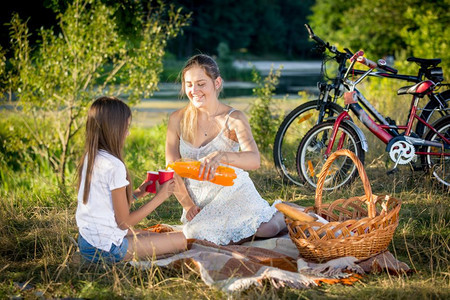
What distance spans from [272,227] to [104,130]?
1.39 m

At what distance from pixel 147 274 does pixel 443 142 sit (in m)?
3.29

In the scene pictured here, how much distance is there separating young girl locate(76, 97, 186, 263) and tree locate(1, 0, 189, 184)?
→ 11.4ft

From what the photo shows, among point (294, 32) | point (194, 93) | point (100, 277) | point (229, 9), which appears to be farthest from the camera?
point (294, 32)

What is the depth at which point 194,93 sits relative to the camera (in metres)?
3.75

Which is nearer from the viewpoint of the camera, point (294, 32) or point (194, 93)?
point (194, 93)

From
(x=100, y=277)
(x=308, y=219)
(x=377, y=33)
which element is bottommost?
(x=100, y=277)

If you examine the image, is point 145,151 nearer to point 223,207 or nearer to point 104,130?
point 223,207

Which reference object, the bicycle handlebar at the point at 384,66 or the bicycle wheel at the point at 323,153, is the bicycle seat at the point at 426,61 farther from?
the bicycle wheel at the point at 323,153

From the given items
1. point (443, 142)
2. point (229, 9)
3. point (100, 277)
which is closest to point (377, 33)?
Answer: point (443, 142)

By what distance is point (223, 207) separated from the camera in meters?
3.79

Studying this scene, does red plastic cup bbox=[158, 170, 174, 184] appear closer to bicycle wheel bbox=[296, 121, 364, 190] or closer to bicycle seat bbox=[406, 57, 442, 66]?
bicycle wheel bbox=[296, 121, 364, 190]

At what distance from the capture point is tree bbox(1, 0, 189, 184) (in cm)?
676

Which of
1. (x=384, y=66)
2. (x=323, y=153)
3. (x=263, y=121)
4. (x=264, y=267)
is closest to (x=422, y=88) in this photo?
(x=384, y=66)

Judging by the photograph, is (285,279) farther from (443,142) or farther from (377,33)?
(377,33)
